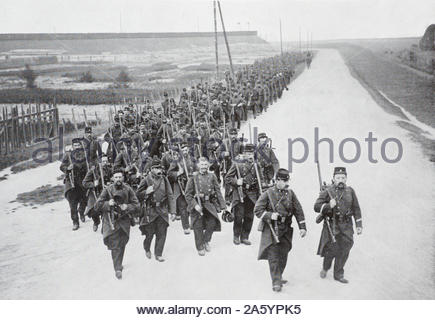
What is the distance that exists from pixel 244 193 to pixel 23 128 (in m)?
Result: 12.6

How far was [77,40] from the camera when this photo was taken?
56750 mm

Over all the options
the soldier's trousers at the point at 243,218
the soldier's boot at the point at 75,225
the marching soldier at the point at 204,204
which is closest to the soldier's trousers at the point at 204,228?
the marching soldier at the point at 204,204

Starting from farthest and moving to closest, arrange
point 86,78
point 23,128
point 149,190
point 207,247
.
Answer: point 86,78, point 23,128, point 207,247, point 149,190

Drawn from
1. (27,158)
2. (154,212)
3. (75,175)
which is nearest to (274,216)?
(154,212)

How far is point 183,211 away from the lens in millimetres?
8508

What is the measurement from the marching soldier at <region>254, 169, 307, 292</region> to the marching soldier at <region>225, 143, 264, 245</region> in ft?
4.95

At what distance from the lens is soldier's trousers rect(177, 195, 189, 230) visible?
27.8ft

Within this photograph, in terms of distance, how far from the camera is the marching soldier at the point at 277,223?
611cm

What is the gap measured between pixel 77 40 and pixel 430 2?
52888mm

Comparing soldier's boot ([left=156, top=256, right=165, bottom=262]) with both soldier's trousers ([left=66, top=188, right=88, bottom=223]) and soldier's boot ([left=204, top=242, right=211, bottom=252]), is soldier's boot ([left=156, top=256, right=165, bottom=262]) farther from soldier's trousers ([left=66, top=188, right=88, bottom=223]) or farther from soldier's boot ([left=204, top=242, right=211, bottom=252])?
soldier's trousers ([left=66, top=188, right=88, bottom=223])

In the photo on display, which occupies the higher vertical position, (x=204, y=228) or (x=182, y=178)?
(x=182, y=178)

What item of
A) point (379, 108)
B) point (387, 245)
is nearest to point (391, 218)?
point (387, 245)

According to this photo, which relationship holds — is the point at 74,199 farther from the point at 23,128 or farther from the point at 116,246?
the point at 23,128

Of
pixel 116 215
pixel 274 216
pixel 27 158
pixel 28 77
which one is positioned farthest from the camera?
pixel 28 77
